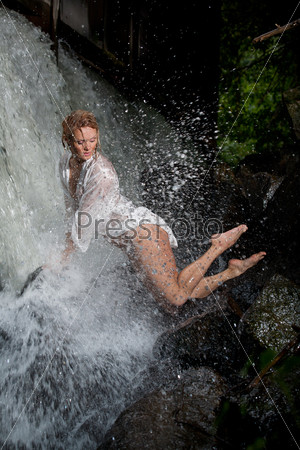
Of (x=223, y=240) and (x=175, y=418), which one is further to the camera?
(x=223, y=240)

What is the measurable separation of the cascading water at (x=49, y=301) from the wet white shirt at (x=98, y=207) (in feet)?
1.51

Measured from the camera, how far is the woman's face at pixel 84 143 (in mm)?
2328

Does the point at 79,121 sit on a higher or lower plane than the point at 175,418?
higher

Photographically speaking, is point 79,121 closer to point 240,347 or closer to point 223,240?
point 223,240

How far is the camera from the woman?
2.43 meters

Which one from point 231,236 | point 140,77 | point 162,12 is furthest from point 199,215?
point 162,12

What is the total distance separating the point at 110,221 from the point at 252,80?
508 cm

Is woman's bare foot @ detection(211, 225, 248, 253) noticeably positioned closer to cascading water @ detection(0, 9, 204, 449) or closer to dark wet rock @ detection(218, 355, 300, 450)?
cascading water @ detection(0, 9, 204, 449)

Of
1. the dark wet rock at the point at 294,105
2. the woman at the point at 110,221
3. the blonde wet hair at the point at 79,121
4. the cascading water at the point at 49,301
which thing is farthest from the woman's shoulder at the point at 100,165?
the dark wet rock at the point at 294,105

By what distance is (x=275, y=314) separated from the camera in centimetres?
284

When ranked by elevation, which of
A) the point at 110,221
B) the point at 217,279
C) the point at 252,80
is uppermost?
the point at 252,80

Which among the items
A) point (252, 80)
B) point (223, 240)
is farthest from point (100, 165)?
point (252, 80)

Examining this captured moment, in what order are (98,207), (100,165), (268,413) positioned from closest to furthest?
(268,413) < (100,165) < (98,207)

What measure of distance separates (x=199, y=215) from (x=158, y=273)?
262 cm
